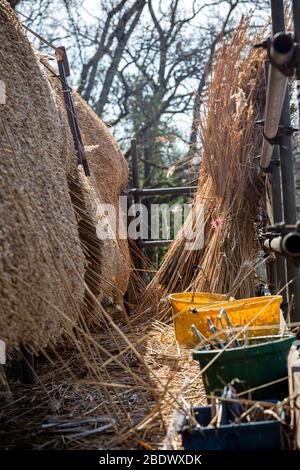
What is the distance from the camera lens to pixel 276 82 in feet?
4.29

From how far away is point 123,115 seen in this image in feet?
27.1

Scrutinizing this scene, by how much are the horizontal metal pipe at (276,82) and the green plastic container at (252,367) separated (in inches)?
25.5

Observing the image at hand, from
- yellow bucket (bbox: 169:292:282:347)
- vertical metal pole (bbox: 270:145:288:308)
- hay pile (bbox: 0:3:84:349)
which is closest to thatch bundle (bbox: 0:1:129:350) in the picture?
hay pile (bbox: 0:3:84:349)

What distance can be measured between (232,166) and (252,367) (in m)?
1.66

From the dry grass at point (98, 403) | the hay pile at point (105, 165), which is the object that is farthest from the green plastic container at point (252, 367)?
the hay pile at point (105, 165)

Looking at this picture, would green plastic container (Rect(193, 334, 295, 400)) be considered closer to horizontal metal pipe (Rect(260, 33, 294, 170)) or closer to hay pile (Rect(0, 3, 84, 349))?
hay pile (Rect(0, 3, 84, 349))

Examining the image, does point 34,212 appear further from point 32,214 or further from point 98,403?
point 98,403

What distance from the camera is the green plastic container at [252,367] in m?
1.35

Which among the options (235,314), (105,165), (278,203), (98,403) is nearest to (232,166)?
(278,203)

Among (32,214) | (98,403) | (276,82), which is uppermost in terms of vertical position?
(276,82)

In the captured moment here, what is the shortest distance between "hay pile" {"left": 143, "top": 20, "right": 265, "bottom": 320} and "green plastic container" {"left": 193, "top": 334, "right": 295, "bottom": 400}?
4.37 feet
